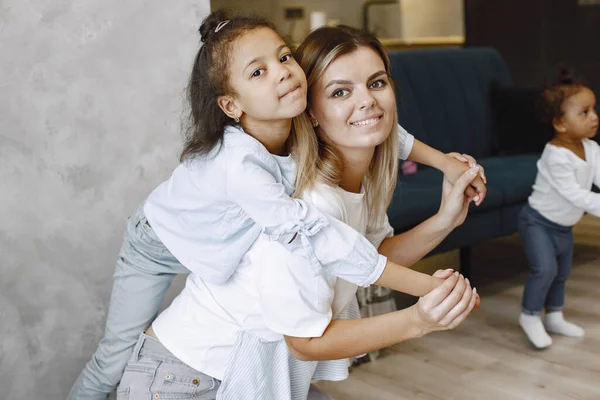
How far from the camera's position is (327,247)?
1.17 metres

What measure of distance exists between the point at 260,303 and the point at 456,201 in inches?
20.0

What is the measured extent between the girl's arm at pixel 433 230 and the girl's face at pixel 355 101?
0.24 m

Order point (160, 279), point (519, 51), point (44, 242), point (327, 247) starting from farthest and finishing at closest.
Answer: point (519, 51) < point (44, 242) < point (160, 279) < point (327, 247)

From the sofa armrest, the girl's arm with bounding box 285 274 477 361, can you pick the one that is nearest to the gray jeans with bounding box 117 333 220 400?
the girl's arm with bounding box 285 274 477 361

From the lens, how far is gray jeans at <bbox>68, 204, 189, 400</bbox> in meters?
1.65

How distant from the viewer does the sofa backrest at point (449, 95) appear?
371cm

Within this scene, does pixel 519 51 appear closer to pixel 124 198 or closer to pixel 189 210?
pixel 124 198

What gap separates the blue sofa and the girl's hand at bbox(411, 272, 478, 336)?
154 cm

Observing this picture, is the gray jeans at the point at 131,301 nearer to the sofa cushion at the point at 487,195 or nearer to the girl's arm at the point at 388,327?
the girl's arm at the point at 388,327

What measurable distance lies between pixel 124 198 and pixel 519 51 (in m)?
4.45

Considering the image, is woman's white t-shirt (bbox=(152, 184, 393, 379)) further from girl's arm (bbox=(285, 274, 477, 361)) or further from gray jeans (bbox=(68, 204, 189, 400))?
gray jeans (bbox=(68, 204, 189, 400))

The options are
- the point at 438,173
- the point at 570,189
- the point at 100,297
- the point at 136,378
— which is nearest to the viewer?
the point at 136,378

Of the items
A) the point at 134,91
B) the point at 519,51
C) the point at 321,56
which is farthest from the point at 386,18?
the point at 321,56

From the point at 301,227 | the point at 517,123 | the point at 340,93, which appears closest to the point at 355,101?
the point at 340,93
